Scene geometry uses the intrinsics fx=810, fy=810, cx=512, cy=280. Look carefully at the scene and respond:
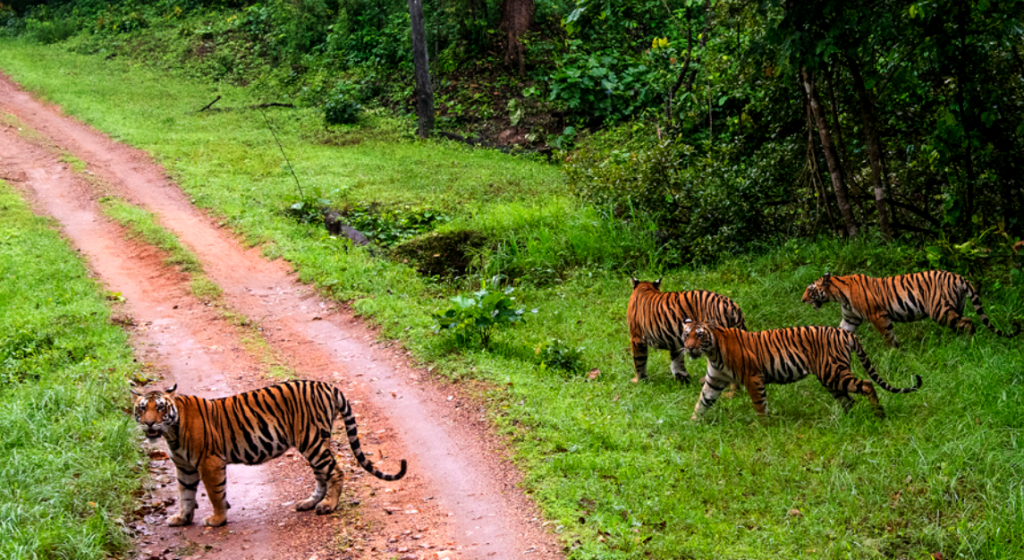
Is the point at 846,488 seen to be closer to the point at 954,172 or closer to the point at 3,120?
the point at 954,172

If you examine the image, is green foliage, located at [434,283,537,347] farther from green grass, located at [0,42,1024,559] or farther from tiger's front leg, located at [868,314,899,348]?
tiger's front leg, located at [868,314,899,348]

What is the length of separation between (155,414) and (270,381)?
377cm

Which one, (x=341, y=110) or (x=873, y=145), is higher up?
(x=341, y=110)

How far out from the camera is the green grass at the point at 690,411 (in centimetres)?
581

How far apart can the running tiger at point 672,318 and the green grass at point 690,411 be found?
282mm

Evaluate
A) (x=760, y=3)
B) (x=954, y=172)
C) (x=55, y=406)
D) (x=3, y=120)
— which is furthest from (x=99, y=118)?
(x=954, y=172)

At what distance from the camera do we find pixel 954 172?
10.0 meters

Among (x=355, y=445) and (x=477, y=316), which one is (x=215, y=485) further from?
(x=477, y=316)

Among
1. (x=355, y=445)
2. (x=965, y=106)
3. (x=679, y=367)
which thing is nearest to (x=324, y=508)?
(x=355, y=445)

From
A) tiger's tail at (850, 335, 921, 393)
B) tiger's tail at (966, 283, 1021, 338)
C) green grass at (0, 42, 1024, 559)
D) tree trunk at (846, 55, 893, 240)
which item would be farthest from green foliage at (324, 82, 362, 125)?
tiger's tail at (850, 335, 921, 393)

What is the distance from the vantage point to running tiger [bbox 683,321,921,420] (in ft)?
24.1

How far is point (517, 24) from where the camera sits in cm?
2570

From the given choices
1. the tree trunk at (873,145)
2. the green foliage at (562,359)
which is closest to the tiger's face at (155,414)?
the green foliage at (562,359)

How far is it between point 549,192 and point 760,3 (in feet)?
29.0
